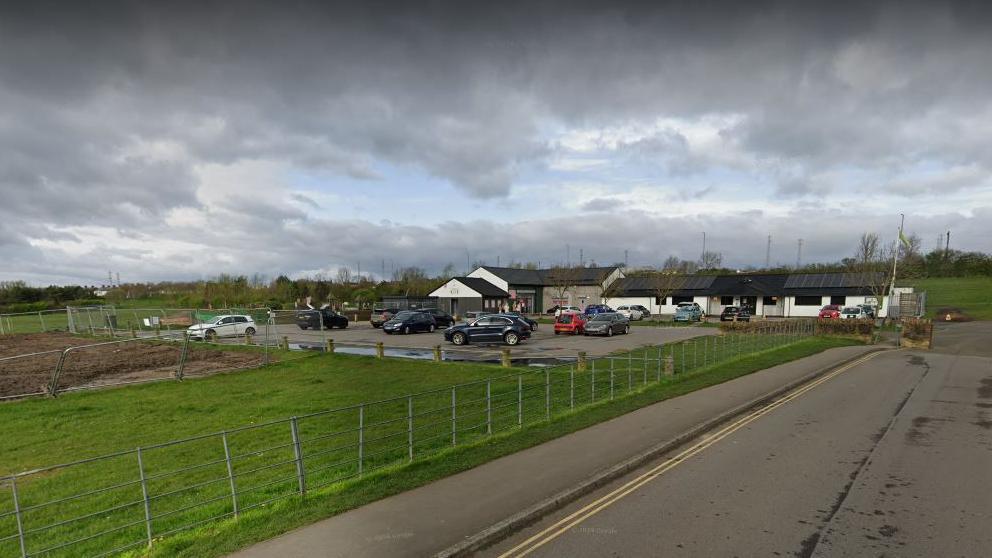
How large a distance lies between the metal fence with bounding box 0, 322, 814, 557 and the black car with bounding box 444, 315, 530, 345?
12612 millimetres

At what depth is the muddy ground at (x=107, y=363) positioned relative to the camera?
2000 centimetres

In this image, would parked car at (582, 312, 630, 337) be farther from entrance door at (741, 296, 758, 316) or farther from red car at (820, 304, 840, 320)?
entrance door at (741, 296, 758, 316)

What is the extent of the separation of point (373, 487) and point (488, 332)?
2215 centimetres

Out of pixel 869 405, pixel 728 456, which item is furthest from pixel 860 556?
pixel 869 405

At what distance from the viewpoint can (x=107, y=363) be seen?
24312 mm

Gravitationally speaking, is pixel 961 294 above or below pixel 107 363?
above

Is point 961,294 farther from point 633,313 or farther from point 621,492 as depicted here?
point 621,492

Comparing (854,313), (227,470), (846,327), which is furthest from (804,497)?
(854,313)

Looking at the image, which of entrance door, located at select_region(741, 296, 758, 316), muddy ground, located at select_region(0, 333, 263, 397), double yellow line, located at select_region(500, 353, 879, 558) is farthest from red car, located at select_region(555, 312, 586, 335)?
entrance door, located at select_region(741, 296, 758, 316)

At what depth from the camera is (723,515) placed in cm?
680

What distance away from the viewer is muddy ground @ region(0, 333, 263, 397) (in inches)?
787

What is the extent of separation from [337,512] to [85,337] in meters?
38.3

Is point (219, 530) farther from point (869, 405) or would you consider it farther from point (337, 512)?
point (869, 405)

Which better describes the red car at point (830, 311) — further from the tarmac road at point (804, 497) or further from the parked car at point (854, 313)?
the tarmac road at point (804, 497)
